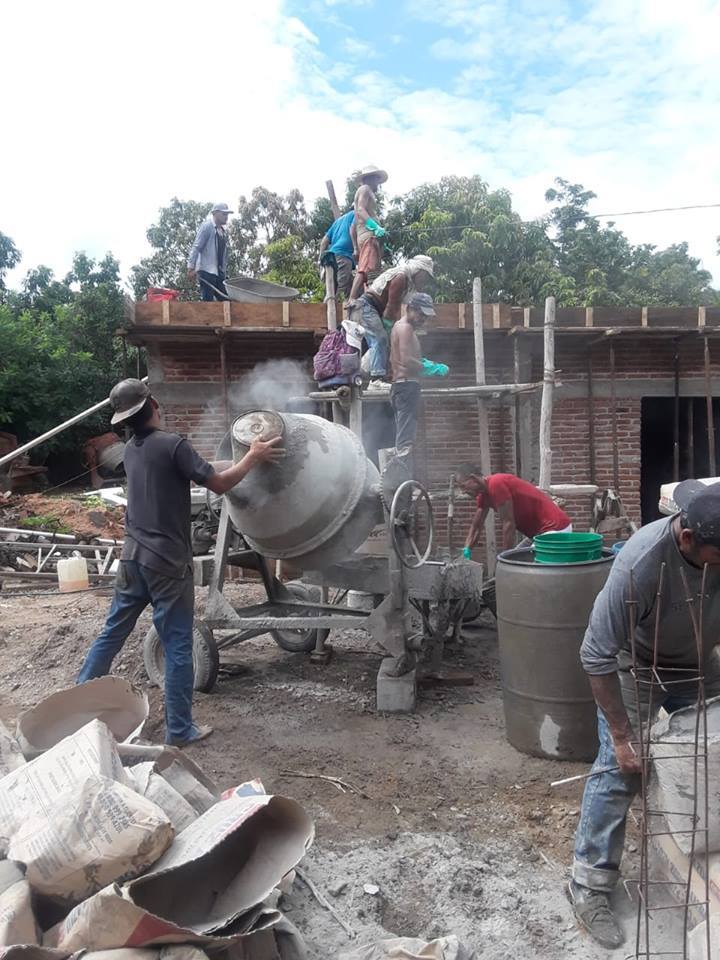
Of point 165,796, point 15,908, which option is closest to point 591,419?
point 165,796

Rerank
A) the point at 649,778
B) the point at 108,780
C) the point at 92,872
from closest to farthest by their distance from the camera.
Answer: the point at 92,872
the point at 108,780
the point at 649,778

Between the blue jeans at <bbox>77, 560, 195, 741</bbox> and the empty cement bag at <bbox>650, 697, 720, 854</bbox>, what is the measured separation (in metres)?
2.34

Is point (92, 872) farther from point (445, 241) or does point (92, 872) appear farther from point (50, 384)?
point (50, 384)

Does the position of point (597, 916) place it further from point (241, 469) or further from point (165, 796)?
point (241, 469)

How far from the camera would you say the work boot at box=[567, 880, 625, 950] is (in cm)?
244

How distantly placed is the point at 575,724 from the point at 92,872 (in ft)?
8.19

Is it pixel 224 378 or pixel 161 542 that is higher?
pixel 224 378

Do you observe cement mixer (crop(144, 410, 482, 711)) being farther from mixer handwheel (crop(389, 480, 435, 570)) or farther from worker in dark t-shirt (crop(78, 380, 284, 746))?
worker in dark t-shirt (crop(78, 380, 284, 746))

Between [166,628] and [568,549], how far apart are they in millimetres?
2108

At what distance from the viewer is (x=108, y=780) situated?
2230 mm

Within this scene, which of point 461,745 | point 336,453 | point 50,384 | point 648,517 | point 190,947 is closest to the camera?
point 190,947

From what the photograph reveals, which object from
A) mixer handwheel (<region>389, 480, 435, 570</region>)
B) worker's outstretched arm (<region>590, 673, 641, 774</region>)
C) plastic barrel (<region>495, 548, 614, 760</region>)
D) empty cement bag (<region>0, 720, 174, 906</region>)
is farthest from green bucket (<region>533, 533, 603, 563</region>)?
empty cement bag (<region>0, 720, 174, 906</region>)

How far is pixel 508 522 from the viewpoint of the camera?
561cm

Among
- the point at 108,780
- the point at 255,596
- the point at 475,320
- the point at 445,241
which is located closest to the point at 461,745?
the point at 108,780
